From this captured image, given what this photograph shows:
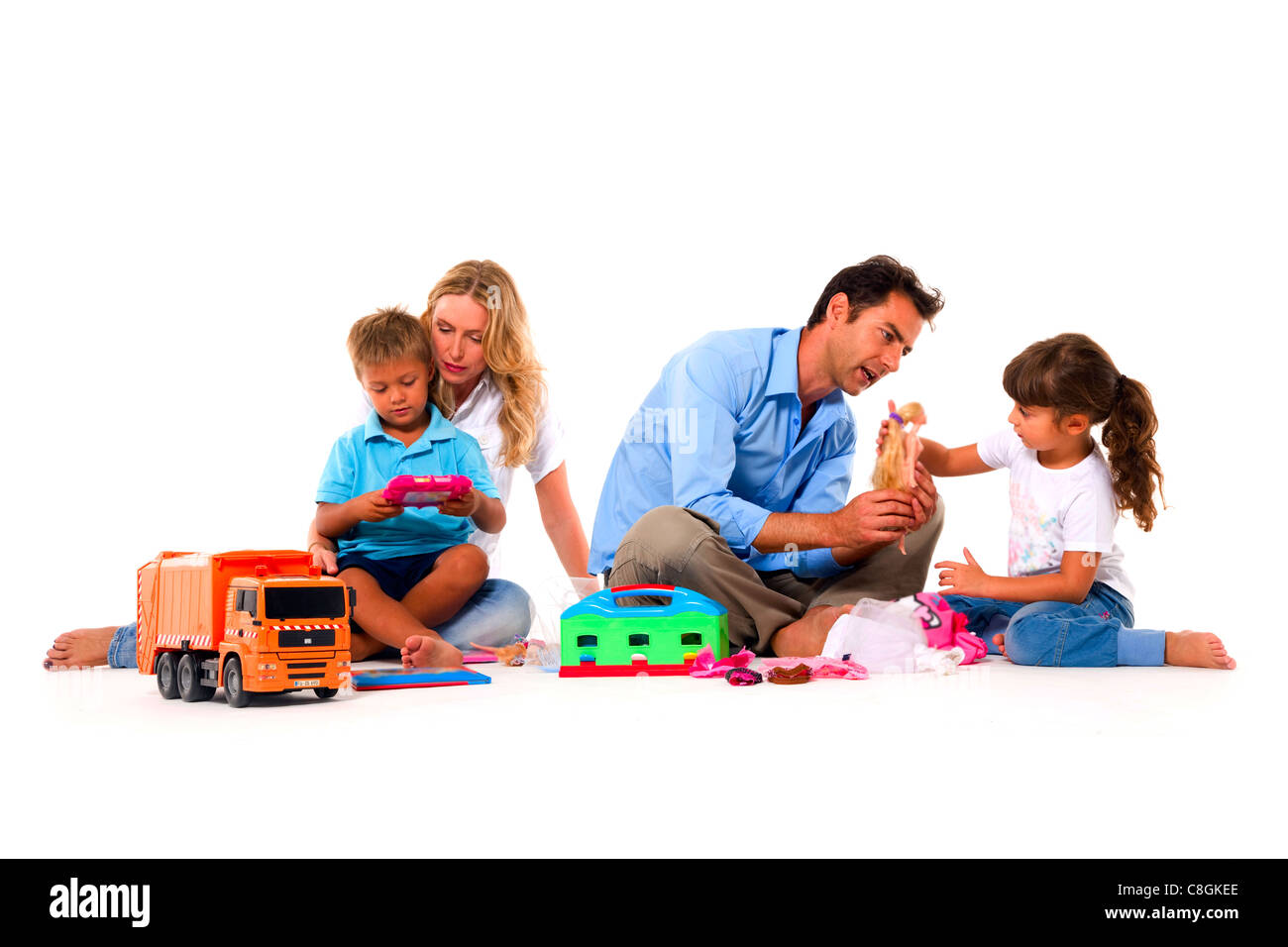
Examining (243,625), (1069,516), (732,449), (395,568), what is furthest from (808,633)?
(243,625)

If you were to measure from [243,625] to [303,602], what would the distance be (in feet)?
0.37

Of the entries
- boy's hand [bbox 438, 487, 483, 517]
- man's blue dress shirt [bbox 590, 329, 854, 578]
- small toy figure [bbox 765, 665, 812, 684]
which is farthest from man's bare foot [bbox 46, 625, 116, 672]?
small toy figure [bbox 765, 665, 812, 684]

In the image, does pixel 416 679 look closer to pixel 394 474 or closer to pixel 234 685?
pixel 234 685

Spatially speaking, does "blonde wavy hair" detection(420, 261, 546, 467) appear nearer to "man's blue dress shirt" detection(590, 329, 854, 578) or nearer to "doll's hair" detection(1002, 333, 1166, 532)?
"man's blue dress shirt" detection(590, 329, 854, 578)

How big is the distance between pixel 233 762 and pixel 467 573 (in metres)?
1.37

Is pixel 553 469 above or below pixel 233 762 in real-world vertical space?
above

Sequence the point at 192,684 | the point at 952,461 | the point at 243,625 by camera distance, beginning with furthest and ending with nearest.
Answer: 1. the point at 952,461
2. the point at 192,684
3. the point at 243,625

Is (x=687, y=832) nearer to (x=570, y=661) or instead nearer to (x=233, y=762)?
(x=233, y=762)

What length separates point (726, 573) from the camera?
9.41 ft

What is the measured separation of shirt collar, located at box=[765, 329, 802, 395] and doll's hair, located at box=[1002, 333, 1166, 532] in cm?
60

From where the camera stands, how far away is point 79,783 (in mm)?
1570

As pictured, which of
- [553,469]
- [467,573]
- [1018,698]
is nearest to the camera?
[1018,698]

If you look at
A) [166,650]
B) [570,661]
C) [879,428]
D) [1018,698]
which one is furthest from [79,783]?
[879,428]

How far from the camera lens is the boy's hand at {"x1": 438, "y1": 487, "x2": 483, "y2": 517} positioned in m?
2.88
